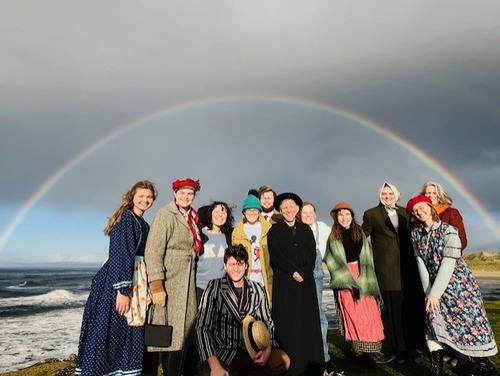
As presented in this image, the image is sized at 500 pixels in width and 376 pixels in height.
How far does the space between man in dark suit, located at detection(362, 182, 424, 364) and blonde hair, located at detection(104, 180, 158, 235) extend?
3.32m

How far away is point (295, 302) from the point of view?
4.55 metres

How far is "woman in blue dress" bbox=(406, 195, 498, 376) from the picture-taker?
417 cm

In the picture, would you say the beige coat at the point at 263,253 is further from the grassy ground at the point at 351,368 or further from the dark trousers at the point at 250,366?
the grassy ground at the point at 351,368

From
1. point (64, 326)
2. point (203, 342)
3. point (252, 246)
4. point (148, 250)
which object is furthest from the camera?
point (64, 326)

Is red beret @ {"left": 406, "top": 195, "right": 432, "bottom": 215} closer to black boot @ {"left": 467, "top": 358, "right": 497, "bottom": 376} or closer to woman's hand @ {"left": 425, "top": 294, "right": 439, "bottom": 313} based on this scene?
woman's hand @ {"left": 425, "top": 294, "right": 439, "bottom": 313}

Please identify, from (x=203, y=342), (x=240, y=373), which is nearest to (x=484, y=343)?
(x=240, y=373)

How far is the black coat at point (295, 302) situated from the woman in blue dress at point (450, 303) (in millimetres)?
1291

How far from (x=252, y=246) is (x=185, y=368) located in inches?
63.8

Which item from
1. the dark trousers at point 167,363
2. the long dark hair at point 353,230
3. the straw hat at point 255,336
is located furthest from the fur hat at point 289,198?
the dark trousers at point 167,363

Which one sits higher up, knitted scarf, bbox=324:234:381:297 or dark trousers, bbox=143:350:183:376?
→ knitted scarf, bbox=324:234:381:297

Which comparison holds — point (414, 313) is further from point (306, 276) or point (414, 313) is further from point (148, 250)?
point (148, 250)

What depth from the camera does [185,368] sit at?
4.44m

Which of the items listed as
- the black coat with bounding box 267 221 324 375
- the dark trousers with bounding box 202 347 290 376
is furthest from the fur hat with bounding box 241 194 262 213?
the dark trousers with bounding box 202 347 290 376

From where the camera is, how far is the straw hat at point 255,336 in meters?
3.48
